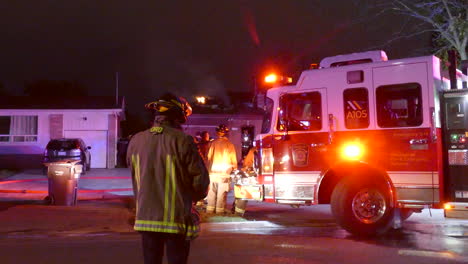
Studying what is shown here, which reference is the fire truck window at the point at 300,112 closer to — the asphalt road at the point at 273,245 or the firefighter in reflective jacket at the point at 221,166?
the firefighter in reflective jacket at the point at 221,166

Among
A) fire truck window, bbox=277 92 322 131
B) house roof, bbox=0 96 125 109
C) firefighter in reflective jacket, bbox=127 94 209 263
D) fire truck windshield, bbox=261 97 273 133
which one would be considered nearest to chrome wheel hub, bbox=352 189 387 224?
fire truck window, bbox=277 92 322 131

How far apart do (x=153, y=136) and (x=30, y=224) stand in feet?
20.7

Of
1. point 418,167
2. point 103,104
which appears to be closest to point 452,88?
point 418,167

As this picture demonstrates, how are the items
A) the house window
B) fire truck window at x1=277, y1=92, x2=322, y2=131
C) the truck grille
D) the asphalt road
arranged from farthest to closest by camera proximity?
the house window < fire truck window at x1=277, y1=92, x2=322, y2=131 < the truck grille < the asphalt road

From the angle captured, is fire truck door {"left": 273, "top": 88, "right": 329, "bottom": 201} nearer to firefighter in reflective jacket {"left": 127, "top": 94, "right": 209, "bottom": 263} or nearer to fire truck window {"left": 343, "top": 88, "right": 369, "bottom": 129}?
fire truck window {"left": 343, "top": 88, "right": 369, "bottom": 129}

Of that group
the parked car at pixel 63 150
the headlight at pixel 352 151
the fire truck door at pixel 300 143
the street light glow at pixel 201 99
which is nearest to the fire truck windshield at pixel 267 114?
the fire truck door at pixel 300 143

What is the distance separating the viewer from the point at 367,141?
777 cm

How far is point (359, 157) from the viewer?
307 inches

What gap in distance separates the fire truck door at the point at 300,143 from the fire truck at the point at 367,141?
17 mm

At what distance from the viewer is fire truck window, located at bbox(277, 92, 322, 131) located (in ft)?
26.9

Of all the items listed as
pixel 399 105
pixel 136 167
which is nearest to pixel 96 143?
pixel 399 105

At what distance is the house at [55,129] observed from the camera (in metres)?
24.8

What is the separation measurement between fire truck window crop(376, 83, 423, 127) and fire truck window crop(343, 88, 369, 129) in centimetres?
20

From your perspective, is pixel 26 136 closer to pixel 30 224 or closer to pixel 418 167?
pixel 30 224
